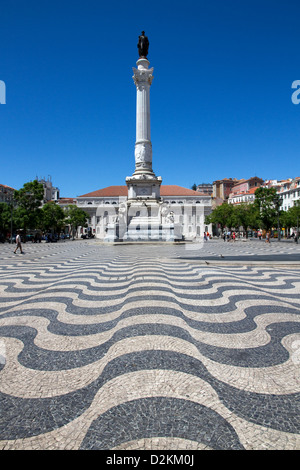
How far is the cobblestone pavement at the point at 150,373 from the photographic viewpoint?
4.62ft

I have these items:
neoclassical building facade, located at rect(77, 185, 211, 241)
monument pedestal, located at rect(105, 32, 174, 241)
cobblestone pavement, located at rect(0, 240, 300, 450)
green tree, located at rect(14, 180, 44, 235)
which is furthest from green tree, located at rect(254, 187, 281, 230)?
cobblestone pavement, located at rect(0, 240, 300, 450)

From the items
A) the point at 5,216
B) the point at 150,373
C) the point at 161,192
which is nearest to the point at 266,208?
the point at 5,216

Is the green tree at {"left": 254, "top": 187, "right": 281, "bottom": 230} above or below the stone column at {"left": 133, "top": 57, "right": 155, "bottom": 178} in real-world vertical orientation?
below

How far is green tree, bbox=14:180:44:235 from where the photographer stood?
3244 centimetres

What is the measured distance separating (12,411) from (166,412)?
971 millimetres

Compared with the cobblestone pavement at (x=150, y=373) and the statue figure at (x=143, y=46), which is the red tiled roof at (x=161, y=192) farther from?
the cobblestone pavement at (x=150, y=373)

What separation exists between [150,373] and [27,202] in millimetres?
35478

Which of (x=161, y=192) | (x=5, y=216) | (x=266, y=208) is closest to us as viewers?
(x=5, y=216)

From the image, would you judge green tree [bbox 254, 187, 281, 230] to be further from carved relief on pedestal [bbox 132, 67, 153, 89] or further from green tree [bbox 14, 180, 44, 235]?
green tree [bbox 14, 180, 44, 235]

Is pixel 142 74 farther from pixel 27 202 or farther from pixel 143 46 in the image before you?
pixel 27 202

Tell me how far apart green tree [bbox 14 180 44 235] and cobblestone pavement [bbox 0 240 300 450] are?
31671 mm

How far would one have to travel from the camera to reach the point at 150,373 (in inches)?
78.1

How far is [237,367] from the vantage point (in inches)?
82.9
